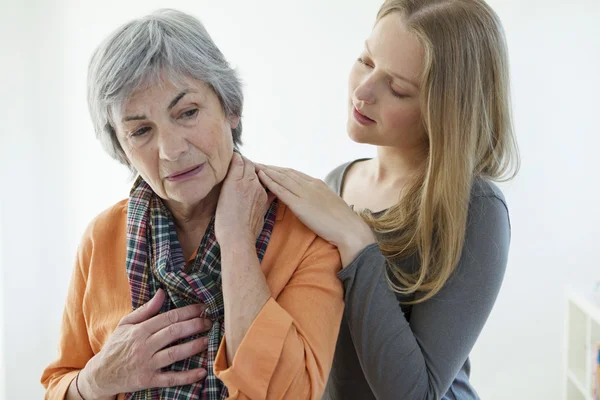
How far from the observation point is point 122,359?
4.03ft

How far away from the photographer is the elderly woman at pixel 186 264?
116 cm

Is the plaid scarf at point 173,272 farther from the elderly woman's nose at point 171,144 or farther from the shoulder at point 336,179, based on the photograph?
the shoulder at point 336,179

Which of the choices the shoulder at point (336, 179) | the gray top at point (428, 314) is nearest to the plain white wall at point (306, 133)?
the shoulder at point (336, 179)

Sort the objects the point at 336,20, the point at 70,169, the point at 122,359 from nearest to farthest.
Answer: the point at 122,359, the point at 336,20, the point at 70,169

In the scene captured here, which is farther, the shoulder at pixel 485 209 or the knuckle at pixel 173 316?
the shoulder at pixel 485 209

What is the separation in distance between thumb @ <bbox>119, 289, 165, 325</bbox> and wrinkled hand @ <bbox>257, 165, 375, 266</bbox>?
319 mm

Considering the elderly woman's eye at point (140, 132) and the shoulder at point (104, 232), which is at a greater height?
the elderly woman's eye at point (140, 132)

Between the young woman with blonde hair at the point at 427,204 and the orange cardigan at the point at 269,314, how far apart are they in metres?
0.06

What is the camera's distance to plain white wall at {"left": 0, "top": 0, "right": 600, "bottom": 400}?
9.04 feet

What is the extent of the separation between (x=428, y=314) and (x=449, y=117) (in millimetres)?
425

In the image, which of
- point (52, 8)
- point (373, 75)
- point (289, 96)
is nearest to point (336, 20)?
point (289, 96)

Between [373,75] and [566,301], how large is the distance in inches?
66.4

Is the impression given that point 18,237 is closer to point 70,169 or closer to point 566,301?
point 70,169

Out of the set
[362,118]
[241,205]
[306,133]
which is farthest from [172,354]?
[306,133]
